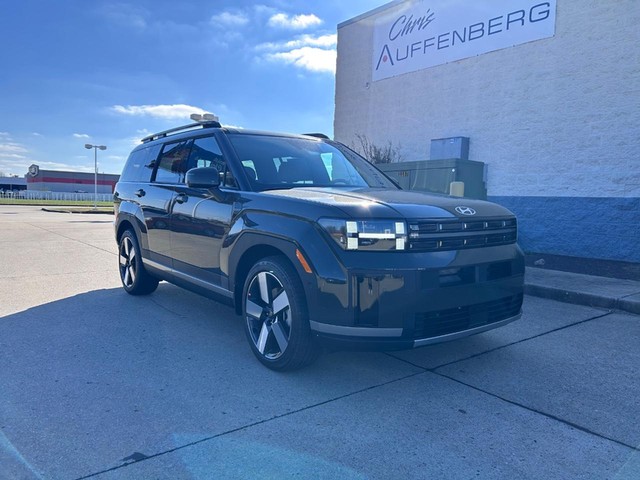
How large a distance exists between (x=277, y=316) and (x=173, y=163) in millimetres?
2536

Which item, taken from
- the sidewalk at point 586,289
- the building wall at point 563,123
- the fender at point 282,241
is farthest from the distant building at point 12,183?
the fender at point 282,241

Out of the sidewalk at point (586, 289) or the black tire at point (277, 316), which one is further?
the sidewalk at point (586, 289)

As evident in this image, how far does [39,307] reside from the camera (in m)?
5.47

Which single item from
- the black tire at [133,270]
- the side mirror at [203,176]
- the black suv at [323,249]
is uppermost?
the side mirror at [203,176]

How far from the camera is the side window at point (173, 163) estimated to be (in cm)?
505

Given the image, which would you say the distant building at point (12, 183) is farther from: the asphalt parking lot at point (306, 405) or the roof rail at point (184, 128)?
the asphalt parking lot at point (306, 405)

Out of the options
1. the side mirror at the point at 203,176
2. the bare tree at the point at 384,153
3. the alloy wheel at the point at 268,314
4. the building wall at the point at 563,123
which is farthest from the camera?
the bare tree at the point at 384,153

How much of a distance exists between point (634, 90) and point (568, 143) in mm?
1373

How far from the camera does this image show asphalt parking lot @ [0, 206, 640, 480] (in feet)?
8.11

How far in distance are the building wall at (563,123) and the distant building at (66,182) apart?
7305 centimetres

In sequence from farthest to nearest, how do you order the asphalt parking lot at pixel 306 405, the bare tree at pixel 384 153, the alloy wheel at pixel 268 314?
the bare tree at pixel 384 153 → the alloy wheel at pixel 268 314 → the asphalt parking lot at pixel 306 405

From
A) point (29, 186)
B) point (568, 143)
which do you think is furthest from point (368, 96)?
point (29, 186)

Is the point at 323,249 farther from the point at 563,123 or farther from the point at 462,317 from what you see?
the point at 563,123

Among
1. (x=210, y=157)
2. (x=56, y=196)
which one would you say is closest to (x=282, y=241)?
(x=210, y=157)
